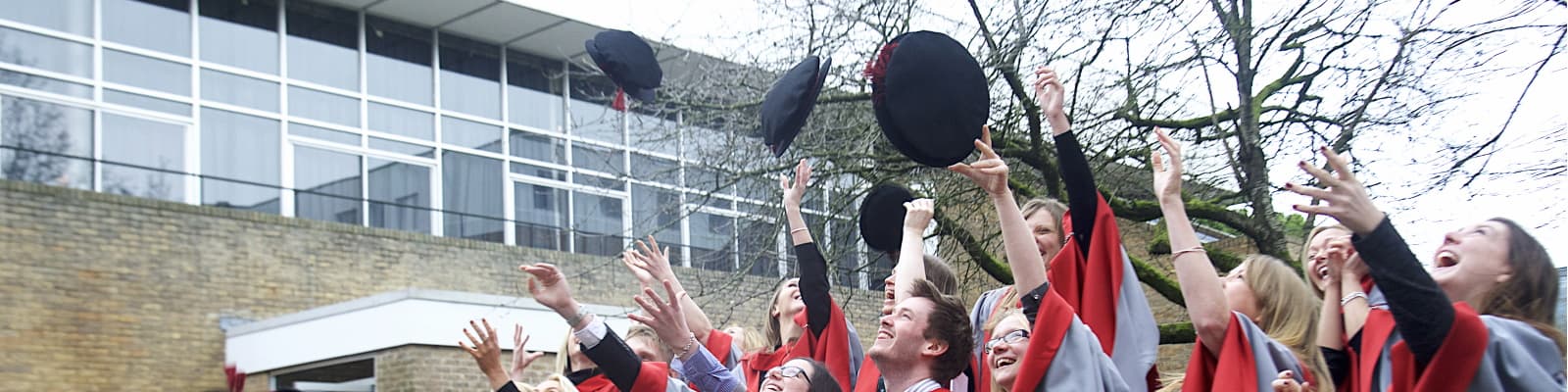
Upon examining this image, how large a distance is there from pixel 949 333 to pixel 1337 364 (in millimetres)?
1075

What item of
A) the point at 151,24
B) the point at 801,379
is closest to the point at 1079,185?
the point at 801,379

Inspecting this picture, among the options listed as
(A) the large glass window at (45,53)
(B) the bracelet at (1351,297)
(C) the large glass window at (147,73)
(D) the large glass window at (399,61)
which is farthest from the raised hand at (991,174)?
(D) the large glass window at (399,61)

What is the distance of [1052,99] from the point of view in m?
4.52

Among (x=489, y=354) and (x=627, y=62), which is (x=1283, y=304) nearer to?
(x=489, y=354)

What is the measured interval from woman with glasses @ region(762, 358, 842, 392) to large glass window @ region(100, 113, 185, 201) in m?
13.2

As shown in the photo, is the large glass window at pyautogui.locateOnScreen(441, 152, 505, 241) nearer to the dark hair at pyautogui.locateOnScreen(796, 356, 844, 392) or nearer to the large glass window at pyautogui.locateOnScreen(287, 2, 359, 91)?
the large glass window at pyautogui.locateOnScreen(287, 2, 359, 91)

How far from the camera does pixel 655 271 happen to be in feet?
19.0

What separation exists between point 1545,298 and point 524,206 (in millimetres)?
17426

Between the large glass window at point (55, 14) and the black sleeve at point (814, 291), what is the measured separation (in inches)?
530

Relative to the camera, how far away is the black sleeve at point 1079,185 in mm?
4391

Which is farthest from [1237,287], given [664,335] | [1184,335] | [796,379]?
[1184,335]

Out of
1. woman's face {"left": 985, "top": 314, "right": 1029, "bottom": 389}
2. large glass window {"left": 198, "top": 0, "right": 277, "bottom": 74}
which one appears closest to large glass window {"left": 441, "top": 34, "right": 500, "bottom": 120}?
Result: large glass window {"left": 198, "top": 0, "right": 277, "bottom": 74}

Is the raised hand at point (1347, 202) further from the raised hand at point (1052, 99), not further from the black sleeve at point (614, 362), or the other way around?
the black sleeve at point (614, 362)

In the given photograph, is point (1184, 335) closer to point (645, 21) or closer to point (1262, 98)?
point (1262, 98)
